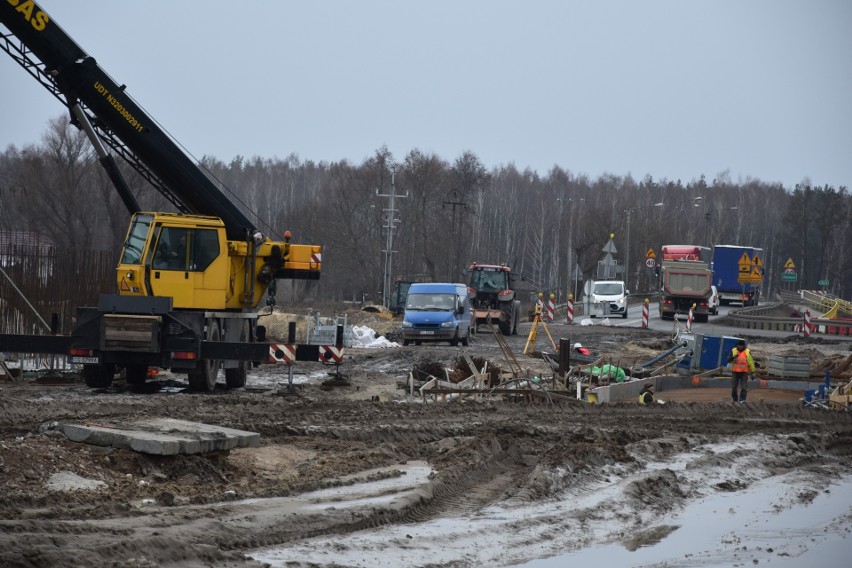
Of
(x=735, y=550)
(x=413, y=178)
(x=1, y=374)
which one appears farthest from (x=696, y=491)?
(x=413, y=178)

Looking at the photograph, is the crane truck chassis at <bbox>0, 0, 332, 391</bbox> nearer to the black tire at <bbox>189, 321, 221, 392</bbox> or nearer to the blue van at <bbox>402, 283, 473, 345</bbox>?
the black tire at <bbox>189, 321, 221, 392</bbox>

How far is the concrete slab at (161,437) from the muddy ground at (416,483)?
0.44 feet

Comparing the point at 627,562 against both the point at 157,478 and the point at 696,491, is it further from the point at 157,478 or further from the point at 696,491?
the point at 157,478

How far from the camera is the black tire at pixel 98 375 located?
20.6 m

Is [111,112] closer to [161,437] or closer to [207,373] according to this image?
[207,373]

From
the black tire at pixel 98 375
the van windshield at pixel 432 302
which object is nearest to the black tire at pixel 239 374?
the black tire at pixel 98 375

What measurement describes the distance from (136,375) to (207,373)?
5.26ft

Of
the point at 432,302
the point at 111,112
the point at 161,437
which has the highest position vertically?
the point at 111,112

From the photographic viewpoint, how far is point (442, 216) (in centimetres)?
8069

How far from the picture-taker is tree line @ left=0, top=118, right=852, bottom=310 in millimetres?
59906

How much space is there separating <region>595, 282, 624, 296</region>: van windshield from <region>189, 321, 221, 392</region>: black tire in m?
37.6

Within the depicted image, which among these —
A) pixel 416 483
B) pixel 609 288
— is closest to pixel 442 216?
pixel 609 288

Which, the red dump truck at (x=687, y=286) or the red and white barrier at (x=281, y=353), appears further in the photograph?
the red dump truck at (x=687, y=286)

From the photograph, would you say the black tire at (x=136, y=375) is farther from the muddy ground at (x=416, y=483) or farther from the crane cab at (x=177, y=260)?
the crane cab at (x=177, y=260)
